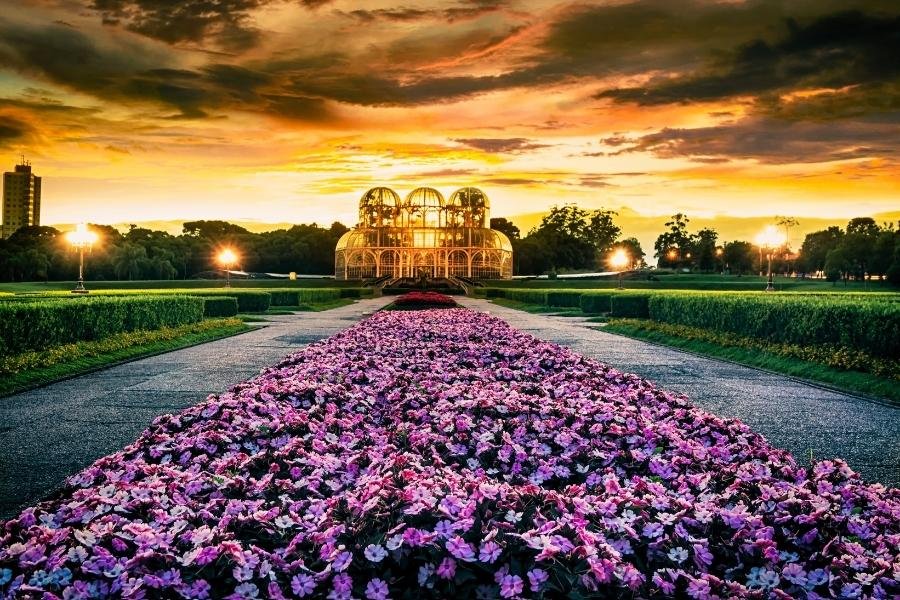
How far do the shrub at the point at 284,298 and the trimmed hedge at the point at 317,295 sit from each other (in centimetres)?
35

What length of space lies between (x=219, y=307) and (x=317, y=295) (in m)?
15.0

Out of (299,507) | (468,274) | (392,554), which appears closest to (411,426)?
(299,507)

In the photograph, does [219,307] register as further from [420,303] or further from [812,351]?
[812,351]

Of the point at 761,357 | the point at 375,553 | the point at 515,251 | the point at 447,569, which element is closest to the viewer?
the point at 447,569

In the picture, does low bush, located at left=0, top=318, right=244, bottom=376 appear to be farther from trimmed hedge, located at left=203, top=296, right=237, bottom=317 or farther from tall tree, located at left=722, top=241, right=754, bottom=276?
tall tree, located at left=722, top=241, right=754, bottom=276

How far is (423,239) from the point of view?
244 ft

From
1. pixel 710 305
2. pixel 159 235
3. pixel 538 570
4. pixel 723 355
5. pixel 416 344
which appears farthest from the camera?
pixel 159 235

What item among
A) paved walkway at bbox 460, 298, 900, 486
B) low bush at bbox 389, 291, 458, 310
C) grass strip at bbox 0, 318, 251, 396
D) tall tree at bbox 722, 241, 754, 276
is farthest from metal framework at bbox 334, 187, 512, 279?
paved walkway at bbox 460, 298, 900, 486

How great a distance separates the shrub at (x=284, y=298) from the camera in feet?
117

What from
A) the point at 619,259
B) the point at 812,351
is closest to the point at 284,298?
the point at 619,259

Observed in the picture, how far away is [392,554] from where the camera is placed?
2.97m

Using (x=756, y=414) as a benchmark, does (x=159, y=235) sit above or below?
above

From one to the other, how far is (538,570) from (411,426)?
10.5ft

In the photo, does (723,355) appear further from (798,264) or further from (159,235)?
(798,264)
